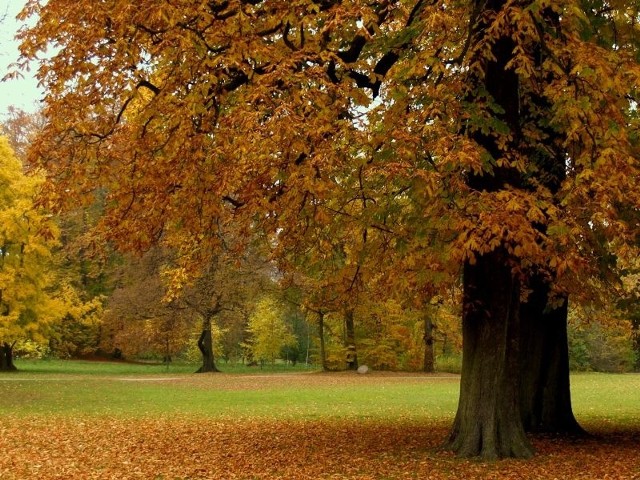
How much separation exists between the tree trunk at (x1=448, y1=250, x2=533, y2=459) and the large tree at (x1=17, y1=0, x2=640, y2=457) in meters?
0.03

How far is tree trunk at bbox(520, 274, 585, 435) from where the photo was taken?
44.8ft

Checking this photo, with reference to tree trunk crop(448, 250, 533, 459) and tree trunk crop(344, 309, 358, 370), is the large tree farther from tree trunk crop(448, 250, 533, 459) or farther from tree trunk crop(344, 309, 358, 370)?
tree trunk crop(344, 309, 358, 370)

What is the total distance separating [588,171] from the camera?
829cm

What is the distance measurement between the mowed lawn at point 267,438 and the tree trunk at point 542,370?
0.72 meters

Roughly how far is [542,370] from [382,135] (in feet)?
23.7

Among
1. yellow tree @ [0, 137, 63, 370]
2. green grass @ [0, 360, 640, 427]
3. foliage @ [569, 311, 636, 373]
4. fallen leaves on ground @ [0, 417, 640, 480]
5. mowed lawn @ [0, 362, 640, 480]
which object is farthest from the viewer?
foliage @ [569, 311, 636, 373]

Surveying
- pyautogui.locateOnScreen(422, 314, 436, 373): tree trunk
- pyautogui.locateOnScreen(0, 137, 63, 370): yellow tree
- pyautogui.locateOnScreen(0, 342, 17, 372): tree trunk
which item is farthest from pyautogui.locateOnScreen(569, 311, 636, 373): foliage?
pyautogui.locateOnScreen(0, 342, 17, 372): tree trunk

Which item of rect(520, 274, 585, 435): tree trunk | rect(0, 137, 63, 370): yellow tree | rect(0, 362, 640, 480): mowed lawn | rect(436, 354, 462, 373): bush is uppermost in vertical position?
rect(0, 137, 63, 370): yellow tree

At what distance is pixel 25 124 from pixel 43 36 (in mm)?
46625

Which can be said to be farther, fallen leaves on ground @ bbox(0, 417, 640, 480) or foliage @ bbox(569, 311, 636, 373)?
foliage @ bbox(569, 311, 636, 373)

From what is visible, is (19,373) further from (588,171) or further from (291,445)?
(588,171)

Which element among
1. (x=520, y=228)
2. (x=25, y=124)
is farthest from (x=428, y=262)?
(x=25, y=124)

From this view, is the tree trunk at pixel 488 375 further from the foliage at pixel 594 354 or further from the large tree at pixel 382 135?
the foliage at pixel 594 354

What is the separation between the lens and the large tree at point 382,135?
335 inches
